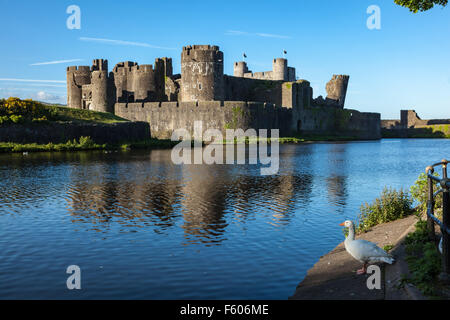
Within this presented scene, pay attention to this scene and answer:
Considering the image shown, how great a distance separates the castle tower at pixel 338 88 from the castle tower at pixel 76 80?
142 ft

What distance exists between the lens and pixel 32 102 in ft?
152

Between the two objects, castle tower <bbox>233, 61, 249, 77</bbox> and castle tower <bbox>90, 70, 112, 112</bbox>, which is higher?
castle tower <bbox>233, 61, 249, 77</bbox>

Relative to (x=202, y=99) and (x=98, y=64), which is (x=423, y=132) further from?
(x=98, y=64)

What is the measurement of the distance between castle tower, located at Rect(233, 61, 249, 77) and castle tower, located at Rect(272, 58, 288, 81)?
9.82 metres

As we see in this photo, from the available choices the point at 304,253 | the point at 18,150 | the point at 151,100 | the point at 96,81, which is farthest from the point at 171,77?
the point at 304,253

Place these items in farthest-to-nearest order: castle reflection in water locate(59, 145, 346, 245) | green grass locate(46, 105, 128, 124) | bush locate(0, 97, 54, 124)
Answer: green grass locate(46, 105, 128, 124) < bush locate(0, 97, 54, 124) < castle reflection in water locate(59, 145, 346, 245)

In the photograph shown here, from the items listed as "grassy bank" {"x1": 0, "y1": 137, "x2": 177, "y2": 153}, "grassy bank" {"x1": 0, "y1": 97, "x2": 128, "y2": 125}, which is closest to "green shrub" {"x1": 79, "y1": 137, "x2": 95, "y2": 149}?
"grassy bank" {"x1": 0, "y1": 137, "x2": 177, "y2": 153}

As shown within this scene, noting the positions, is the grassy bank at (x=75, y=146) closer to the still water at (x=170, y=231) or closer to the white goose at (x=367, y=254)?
the still water at (x=170, y=231)

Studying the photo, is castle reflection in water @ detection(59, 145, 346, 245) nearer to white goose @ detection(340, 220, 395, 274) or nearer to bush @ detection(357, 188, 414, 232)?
bush @ detection(357, 188, 414, 232)

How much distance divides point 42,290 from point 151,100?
62.2m

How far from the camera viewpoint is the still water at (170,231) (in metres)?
8.85

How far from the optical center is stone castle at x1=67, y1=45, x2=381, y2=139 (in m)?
60.9
